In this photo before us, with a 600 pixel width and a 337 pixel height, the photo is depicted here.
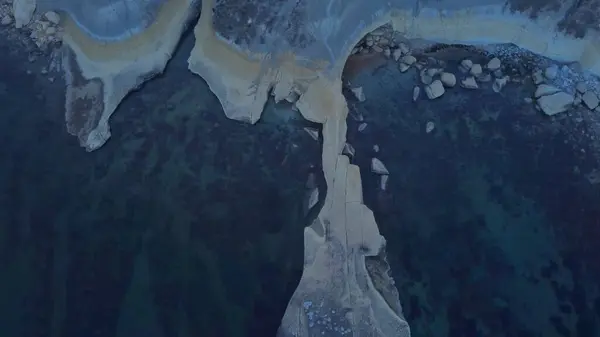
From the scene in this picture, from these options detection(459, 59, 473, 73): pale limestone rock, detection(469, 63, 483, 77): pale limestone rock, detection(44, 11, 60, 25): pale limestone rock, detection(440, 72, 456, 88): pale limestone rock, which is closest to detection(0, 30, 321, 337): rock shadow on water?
detection(44, 11, 60, 25): pale limestone rock

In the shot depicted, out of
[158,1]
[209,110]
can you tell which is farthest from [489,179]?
[158,1]

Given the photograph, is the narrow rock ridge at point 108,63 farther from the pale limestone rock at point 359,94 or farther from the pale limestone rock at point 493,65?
the pale limestone rock at point 493,65

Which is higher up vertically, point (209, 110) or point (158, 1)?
point (158, 1)

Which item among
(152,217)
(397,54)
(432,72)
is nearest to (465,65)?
(432,72)

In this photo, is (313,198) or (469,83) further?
(469,83)

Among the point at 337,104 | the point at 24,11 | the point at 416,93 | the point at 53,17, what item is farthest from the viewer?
the point at 24,11

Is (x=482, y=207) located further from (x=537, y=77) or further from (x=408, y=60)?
(x=408, y=60)

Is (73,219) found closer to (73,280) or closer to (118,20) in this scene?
(73,280)
